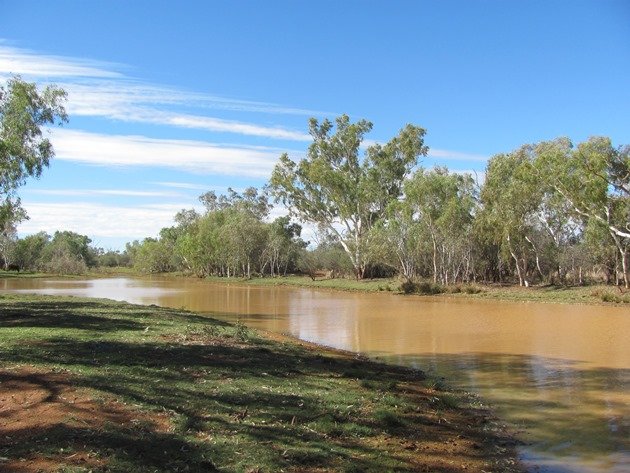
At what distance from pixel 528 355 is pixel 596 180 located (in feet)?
73.4

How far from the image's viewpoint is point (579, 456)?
713 centimetres

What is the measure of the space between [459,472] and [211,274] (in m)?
80.7

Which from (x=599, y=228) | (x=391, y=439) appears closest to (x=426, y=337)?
(x=391, y=439)

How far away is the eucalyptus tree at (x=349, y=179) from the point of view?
5528cm

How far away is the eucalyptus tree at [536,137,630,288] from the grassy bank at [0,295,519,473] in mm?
26895

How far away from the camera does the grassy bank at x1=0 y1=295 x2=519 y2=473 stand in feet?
18.2

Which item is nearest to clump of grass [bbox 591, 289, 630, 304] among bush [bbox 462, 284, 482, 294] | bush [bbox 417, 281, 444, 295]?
bush [bbox 462, 284, 482, 294]

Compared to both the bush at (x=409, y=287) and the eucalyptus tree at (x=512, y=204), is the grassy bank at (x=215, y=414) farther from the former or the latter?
the bush at (x=409, y=287)

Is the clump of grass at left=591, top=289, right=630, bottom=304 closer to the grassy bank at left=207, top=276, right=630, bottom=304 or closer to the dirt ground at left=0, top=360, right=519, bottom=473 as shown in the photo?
the grassy bank at left=207, top=276, right=630, bottom=304

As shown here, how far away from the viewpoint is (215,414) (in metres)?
6.92

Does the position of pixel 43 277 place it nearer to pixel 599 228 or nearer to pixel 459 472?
pixel 599 228

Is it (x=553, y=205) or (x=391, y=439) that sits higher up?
(x=553, y=205)

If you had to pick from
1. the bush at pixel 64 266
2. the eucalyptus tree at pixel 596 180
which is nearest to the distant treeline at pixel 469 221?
the eucalyptus tree at pixel 596 180

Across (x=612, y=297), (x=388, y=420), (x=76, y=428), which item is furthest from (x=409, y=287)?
(x=76, y=428)
